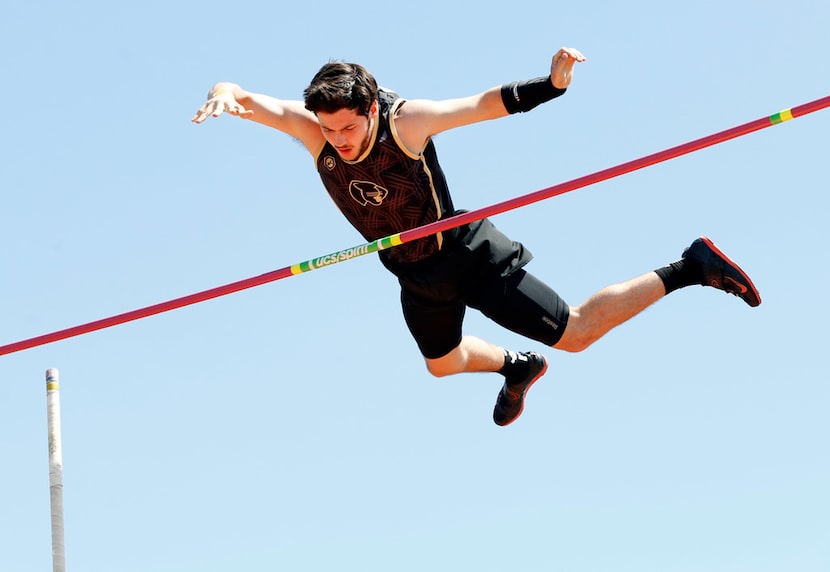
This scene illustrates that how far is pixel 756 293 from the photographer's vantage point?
981 cm

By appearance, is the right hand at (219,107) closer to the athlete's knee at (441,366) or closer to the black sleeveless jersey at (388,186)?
the black sleeveless jersey at (388,186)

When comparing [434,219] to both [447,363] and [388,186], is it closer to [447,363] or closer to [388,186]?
[388,186]

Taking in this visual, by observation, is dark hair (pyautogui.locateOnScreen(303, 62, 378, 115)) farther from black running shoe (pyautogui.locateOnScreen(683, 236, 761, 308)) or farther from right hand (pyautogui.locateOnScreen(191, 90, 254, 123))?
black running shoe (pyautogui.locateOnScreen(683, 236, 761, 308))

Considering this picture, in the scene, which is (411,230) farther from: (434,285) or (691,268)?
(691,268)

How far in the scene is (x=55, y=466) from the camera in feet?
36.8

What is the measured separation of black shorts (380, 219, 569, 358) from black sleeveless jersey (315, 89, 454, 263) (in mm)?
127

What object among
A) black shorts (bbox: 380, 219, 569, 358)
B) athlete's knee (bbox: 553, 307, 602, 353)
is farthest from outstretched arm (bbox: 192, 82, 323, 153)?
athlete's knee (bbox: 553, 307, 602, 353)

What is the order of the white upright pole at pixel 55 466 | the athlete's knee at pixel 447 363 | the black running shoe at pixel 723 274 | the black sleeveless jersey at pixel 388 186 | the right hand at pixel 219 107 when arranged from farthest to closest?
1. the white upright pole at pixel 55 466
2. the athlete's knee at pixel 447 363
3. the black running shoe at pixel 723 274
4. the black sleeveless jersey at pixel 388 186
5. the right hand at pixel 219 107

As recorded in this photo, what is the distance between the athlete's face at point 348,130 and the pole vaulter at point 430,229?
55 centimetres

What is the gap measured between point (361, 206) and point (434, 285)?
2.14ft

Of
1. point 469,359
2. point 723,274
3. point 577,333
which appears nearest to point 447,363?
point 469,359

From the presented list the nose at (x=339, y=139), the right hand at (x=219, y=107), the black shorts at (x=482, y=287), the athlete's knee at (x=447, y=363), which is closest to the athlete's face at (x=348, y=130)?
the nose at (x=339, y=139)

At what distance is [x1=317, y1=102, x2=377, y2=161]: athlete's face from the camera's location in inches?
353

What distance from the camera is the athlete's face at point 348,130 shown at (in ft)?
29.4
